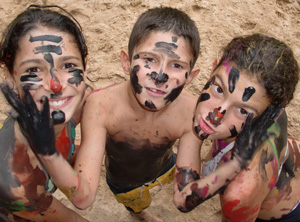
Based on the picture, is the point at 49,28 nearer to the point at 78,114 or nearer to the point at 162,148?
the point at 78,114

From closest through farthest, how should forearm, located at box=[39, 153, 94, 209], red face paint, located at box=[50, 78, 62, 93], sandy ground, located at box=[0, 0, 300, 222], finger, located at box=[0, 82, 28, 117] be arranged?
finger, located at box=[0, 82, 28, 117] < forearm, located at box=[39, 153, 94, 209] < red face paint, located at box=[50, 78, 62, 93] < sandy ground, located at box=[0, 0, 300, 222]

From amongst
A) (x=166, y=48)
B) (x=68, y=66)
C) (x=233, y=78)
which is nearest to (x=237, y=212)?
(x=233, y=78)

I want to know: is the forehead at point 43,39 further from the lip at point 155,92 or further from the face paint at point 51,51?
the lip at point 155,92

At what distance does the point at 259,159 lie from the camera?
175 cm

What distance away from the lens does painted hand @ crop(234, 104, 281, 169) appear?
167 cm

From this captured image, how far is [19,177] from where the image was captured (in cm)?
168

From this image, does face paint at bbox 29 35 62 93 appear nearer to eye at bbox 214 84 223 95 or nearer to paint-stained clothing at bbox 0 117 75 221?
paint-stained clothing at bbox 0 117 75 221

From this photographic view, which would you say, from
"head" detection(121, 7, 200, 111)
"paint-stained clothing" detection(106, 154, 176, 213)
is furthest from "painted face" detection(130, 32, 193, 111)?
"paint-stained clothing" detection(106, 154, 176, 213)

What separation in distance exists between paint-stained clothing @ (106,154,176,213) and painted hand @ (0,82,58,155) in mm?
1087

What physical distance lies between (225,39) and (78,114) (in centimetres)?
184

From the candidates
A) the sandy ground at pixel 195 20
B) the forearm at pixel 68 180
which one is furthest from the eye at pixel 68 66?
the sandy ground at pixel 195 20

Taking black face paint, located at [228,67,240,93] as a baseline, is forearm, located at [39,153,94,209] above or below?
below

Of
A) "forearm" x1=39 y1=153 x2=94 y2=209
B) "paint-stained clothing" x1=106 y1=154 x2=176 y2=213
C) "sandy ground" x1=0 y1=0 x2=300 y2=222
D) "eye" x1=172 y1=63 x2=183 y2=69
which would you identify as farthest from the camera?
"sandy ground" x1=0 y1=0 x2=300 y2=222

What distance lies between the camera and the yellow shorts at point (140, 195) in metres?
2.45
